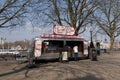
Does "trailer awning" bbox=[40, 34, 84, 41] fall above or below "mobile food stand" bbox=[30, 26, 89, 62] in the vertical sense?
above

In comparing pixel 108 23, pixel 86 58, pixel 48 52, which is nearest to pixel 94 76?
pixel 48 52

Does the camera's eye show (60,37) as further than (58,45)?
Yes

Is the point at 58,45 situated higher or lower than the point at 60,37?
lower

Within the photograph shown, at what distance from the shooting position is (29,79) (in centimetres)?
1666

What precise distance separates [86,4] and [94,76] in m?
25.6

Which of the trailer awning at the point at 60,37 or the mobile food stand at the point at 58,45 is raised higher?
the trailer awning at the point at 60,37

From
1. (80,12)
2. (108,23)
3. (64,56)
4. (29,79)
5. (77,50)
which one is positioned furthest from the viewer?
(108,23)

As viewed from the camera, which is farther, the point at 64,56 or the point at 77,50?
the point at 77,50

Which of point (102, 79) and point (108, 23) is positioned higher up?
point (108, 23)

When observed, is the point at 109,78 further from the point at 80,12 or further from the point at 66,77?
the point at 80,12

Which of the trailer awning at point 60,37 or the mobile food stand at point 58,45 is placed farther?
the trailer awning at point 60,37

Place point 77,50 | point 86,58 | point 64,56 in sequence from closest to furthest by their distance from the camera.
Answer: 1. point 64,56
2. point 77,50
3. point 86,58

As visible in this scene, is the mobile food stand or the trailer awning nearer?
the mobile food stand

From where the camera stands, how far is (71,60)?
30859 millimetres
